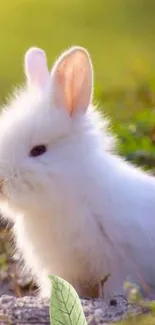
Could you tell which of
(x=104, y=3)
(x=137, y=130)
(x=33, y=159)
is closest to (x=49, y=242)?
(x=33, y=159)

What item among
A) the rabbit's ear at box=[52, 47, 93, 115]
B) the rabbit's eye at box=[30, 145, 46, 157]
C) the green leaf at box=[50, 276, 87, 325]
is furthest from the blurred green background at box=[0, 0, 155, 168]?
the green leaf at box=[50, 276, 87, 325]

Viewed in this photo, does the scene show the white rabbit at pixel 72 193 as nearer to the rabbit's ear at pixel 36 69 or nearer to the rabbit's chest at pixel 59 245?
the rabbit's chest at pixel 59 245

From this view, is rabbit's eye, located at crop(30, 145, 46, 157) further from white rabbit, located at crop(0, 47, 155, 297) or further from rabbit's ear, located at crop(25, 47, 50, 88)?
rabbit's ear, located at crop(25, 47, 50, 88)

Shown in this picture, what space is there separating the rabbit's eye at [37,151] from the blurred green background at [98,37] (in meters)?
3.91

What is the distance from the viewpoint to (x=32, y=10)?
49.8ft

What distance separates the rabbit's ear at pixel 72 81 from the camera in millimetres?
4793

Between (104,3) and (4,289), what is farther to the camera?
(104,3)

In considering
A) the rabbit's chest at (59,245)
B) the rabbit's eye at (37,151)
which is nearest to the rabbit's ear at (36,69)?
the rabbit's eye at (37,151)

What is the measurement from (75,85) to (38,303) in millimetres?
1200

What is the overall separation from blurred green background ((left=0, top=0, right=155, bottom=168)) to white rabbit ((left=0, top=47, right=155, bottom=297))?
3765mm

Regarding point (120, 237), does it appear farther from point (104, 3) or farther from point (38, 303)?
point (104, 3)

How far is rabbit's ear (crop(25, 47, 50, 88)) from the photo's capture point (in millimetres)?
5094

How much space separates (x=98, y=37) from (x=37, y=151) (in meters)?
8.63

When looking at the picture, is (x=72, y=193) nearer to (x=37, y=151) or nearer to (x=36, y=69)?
(x=37, y=151)
